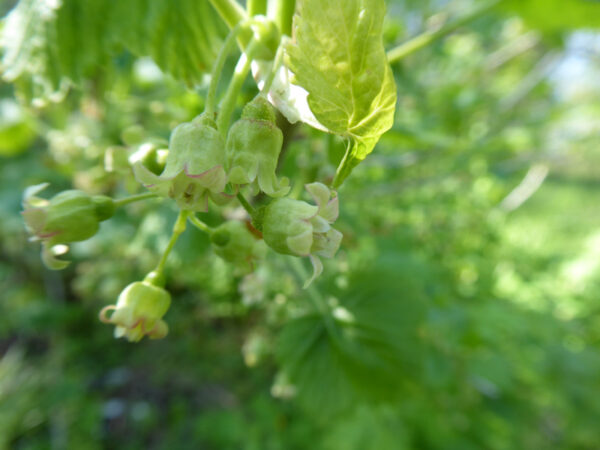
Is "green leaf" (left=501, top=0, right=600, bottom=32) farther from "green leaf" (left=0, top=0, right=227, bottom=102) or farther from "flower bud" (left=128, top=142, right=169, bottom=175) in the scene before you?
"flower bud" (left=128, top=142, right=169, bottom=175)

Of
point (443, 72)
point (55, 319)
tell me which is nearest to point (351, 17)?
point (443, 72)

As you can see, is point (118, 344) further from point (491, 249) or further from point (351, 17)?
point (351, 17)

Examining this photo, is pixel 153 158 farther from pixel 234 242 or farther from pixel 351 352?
pixel 351 352

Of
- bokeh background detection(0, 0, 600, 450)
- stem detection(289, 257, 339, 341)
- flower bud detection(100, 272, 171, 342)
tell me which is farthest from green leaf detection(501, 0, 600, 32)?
flower bud detection(100, 272, 171, 342)

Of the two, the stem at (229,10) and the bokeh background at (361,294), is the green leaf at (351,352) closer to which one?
the bokeh background at (361,294)

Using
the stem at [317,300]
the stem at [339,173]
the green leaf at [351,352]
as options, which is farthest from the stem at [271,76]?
the green leaf at [351,352]

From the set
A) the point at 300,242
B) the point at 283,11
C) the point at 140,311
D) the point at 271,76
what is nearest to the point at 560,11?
the point at 283,11
